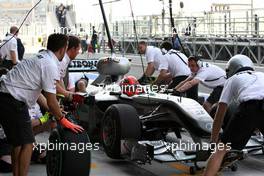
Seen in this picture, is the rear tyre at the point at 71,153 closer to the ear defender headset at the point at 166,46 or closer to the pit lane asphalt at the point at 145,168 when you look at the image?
the pit lane asphalt at the point at 145,168

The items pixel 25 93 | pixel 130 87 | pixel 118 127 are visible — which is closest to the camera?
pixel 25 93

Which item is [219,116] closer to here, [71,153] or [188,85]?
[71,153]

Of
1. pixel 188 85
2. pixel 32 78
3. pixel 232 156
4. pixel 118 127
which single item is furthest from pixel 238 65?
pixel 188 85

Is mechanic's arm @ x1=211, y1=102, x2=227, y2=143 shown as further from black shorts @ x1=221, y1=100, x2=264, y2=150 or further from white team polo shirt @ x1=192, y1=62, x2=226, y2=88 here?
white team polo shirt @ x1=192, y1=62, x2=226, y2=88

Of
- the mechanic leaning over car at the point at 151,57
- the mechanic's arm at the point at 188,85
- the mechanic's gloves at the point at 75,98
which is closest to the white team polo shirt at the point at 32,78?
the mechanic's gloves at the point at 75,98

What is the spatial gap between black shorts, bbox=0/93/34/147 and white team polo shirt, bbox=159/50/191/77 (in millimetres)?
4920

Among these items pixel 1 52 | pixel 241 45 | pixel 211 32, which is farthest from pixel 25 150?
pixel 211 32

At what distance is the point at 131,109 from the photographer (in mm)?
6496

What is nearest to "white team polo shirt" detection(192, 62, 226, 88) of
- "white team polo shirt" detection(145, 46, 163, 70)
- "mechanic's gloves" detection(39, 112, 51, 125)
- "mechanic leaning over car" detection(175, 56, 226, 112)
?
"mechanic leaning over car" detection(175, 56, 226, 112)

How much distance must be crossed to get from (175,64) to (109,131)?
10.9 feet

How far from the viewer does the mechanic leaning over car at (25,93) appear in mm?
4969

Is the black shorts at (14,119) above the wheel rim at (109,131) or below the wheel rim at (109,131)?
above

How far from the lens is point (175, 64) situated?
9711mm

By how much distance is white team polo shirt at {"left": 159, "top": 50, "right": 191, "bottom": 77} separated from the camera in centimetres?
967
